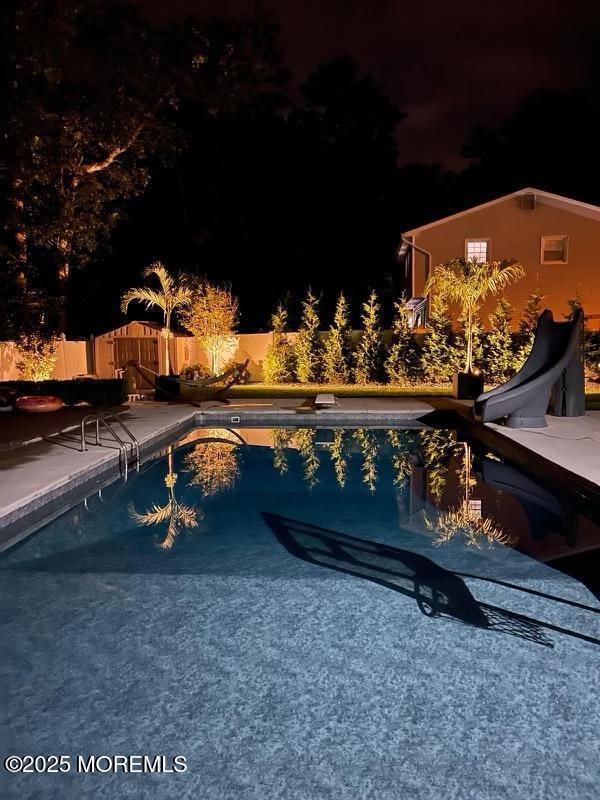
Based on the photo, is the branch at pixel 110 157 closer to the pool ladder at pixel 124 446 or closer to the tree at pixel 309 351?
the tree at pixel 309 351

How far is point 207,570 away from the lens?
18.3ft

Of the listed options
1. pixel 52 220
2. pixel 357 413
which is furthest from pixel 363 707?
pixel 52 220

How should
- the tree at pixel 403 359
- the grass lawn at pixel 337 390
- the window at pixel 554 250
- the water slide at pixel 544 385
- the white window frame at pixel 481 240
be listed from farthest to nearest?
the white window frame at pixel 481 240, the window at pixel 554 250, the tree at pixel 403 359, the grass lawn at pixel 337 390, the water slide at pixel 544 385

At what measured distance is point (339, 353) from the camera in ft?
72.6

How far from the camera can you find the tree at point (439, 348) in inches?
827

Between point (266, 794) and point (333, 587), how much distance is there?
2382 mm

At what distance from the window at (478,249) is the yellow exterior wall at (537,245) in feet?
0.46

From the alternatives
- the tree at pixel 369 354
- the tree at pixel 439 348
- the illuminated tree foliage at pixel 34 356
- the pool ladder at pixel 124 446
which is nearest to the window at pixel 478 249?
the tree at pixel 439 348

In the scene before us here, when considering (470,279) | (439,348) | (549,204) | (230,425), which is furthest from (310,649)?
(549,204)

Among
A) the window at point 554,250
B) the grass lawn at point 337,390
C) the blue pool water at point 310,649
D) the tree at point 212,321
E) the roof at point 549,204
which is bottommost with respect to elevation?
the blue pool water at point 310,649

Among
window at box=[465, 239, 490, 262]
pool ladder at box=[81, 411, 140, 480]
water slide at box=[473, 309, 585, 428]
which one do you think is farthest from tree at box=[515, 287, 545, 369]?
pool ladder at box=[81, 411, 140, 480]

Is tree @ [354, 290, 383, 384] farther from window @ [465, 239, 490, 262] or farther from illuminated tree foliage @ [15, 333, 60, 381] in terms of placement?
illuminated tree foliage @ [15, 333, 60, 381]

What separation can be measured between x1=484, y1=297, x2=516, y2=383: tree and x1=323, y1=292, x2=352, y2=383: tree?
15.1 ft

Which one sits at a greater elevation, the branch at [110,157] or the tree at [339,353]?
the branch at [110,157]
